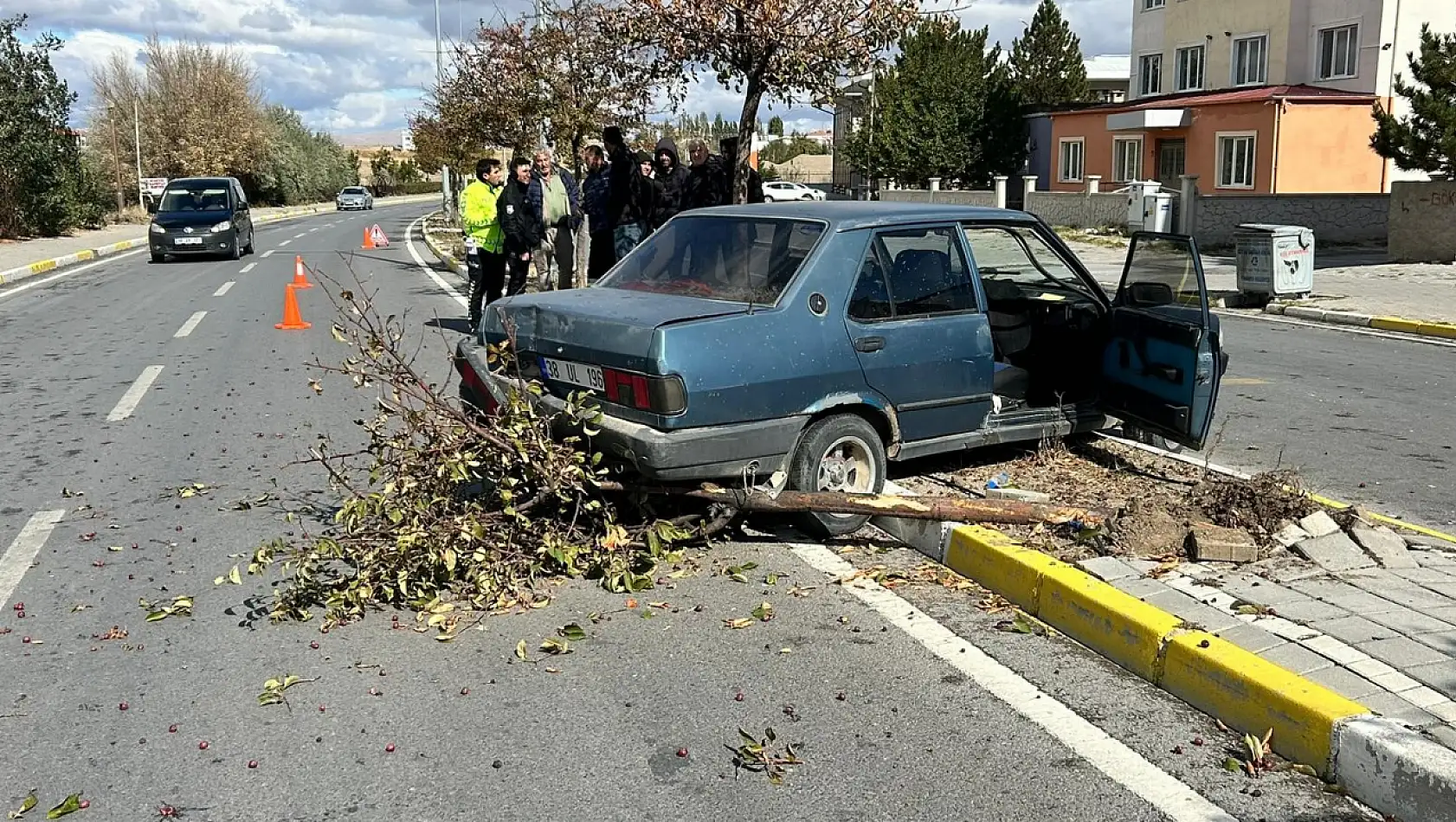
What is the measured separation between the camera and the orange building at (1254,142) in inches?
1253

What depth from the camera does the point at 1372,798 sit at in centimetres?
355

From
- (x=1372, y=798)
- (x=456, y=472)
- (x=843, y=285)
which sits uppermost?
(x=843, y=285)

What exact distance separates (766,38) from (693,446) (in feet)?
28.0

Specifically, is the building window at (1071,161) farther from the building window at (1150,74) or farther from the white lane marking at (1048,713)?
the white lane marking at (1048,713)

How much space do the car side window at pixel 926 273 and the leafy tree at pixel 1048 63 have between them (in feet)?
149

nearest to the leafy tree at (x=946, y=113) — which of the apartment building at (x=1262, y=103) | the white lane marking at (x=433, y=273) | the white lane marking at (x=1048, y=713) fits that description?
the apartment building at (x=1262, y=103)

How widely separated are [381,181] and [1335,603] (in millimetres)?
98577

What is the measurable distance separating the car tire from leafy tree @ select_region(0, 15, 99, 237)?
31.6m

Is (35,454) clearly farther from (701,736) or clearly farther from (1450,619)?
(1450,619)

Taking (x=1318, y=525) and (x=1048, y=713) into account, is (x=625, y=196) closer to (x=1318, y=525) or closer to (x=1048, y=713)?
(x=1318, y=525)

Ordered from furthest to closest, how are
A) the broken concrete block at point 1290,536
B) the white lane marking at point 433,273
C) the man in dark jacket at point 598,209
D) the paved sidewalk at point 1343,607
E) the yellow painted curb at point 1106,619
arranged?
the white lane marking at point 433,273
the man in dark jacket at point 598,209
the broken concrete block at point 1290,536
the yellow painted curb at point 1106,619
the paved sidewalk at point 1343,607

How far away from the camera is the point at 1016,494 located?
641 centimetres

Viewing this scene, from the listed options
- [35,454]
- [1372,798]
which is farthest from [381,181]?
[1372,798]

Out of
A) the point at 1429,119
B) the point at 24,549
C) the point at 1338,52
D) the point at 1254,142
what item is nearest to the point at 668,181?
the point at 24,549
